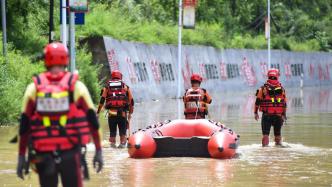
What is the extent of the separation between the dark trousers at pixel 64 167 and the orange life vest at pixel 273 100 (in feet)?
36.2

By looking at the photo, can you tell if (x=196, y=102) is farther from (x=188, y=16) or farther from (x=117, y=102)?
(x=188, y=16)

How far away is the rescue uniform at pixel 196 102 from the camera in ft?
59.9

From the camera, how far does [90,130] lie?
8.62m

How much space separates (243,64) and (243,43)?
2660 mm

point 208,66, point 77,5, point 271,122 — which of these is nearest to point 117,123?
point 271,122

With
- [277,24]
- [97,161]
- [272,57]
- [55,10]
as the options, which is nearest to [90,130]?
[97,161]

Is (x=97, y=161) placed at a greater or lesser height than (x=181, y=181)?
greater

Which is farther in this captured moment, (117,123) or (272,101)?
(117,123)

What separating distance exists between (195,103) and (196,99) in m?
0.15

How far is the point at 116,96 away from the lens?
19.1 m

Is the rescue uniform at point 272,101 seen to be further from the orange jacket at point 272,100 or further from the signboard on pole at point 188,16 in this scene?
the signboard on pole at point 188,16

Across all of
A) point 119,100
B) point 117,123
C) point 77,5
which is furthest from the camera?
point 77,5

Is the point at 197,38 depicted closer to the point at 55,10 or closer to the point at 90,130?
the point at 55,10

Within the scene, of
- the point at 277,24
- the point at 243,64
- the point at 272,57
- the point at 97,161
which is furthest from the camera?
the point at 277,24
